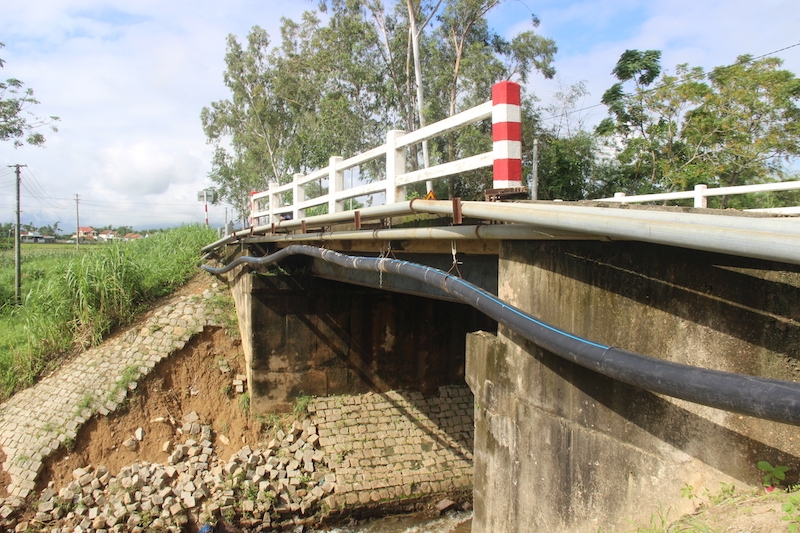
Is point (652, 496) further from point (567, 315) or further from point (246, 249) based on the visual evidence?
point (246, 249)

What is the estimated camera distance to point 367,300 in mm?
12508

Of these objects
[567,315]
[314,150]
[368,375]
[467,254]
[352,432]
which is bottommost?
[352,432]

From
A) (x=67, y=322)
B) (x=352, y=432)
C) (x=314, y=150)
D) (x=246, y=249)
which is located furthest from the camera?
(x=314, y=150)

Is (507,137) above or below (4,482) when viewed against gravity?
above

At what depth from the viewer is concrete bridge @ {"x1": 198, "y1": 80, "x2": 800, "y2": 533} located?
233 cm

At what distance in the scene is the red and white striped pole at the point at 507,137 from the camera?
14.1ft

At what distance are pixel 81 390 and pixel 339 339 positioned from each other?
547cm

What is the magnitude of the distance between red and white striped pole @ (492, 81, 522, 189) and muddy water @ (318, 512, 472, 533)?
7702 millimetres

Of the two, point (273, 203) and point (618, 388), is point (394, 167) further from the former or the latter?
point (273, 203)

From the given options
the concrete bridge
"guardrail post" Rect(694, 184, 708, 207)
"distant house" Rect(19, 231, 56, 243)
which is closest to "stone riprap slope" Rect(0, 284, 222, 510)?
the concrete bridge

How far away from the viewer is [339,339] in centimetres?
1233

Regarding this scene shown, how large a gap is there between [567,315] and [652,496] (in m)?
1.10

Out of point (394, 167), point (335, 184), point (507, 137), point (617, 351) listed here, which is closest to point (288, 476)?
point (335, 184)

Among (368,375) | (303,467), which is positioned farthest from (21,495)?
(368,375)
